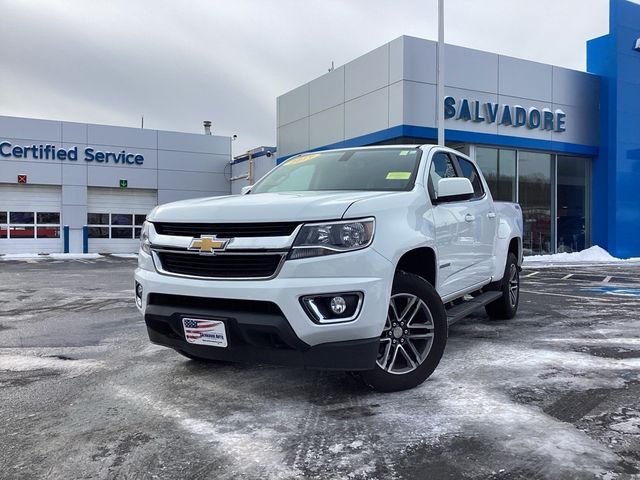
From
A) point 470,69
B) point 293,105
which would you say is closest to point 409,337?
point 470,69

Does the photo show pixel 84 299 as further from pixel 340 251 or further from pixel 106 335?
pixel 340 251

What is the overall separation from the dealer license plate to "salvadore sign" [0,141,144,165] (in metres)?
25.3

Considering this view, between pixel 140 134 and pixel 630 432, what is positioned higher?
pixel 140 134

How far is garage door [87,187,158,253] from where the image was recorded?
27.1 meters

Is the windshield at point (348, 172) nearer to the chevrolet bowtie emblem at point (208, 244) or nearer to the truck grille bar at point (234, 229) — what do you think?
the truck grille bar at point (234, 229)

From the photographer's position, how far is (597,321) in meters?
6.63

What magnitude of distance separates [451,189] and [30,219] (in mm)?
26480

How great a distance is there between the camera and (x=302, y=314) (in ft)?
10.6

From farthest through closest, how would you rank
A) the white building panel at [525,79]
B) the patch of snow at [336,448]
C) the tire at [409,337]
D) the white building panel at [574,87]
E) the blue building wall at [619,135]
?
the blue building wall at [619,135]
the white building panel at [574,87]
the white building panel at [525,79]
the tire at [409,337]
the patch of snow at [336,448]

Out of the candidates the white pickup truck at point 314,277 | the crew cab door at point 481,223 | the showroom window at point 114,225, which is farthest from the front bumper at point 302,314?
the showroom window at point 114,225

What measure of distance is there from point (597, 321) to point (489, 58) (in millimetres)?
13496

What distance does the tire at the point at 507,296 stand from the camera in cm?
640

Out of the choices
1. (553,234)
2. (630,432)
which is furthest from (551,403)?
(553,234)

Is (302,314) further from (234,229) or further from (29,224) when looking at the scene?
(29,224)
